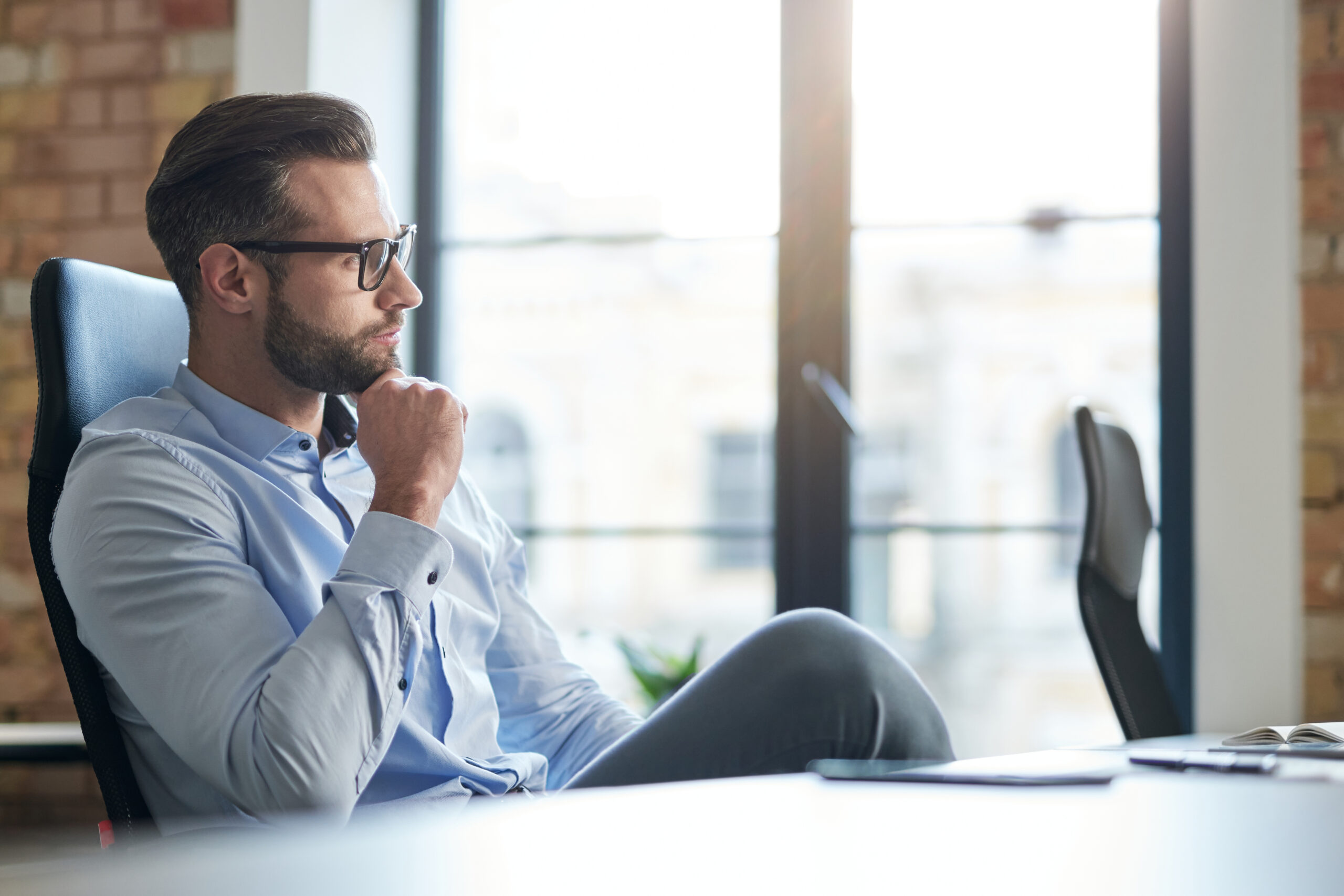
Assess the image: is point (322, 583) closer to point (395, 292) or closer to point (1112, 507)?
point (395, 292)

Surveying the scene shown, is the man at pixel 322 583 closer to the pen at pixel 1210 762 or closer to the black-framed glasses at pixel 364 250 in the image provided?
the black-framed glasses at pixel 364 250

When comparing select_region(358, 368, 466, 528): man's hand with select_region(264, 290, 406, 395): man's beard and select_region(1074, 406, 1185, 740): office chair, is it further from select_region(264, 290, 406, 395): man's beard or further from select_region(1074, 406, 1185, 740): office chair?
select_region(1074, 406, 1185, 740): office chair

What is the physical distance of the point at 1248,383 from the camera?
210 cm

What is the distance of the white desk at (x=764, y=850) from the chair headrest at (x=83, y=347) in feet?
2.87

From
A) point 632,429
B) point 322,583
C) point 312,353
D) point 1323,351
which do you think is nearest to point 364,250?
point 312,353

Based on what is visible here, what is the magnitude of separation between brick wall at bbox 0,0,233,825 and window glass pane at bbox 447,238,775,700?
2.53 ft

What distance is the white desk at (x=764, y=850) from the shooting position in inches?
12.9

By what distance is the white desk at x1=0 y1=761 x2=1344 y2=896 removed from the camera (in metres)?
0.33

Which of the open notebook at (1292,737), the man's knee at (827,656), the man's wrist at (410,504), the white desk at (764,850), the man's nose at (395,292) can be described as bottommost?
the open notebook at (1292,737)

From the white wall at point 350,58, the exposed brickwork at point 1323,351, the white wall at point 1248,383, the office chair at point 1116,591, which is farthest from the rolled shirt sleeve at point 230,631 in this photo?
the exposed brickwork at point 1323,351

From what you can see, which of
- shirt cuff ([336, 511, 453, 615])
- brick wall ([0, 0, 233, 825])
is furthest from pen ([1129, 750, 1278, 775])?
brick wall ([0, 0, 233, 825])

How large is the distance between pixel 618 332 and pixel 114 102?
1182mm

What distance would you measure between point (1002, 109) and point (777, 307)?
64 cm

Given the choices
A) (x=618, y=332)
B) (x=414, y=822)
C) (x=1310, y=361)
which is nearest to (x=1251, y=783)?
(x=414, y=822)
